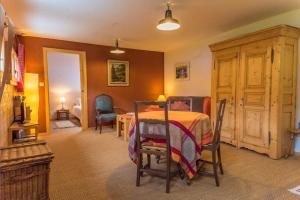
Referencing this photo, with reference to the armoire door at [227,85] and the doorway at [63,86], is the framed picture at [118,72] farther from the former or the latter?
the armoire door at [227,85]

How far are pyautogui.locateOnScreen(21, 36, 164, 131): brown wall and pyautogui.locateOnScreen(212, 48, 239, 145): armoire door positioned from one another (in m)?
2.78

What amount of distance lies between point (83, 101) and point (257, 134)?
424cm

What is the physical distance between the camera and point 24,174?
4.39ft

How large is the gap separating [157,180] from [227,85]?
7.70 feet

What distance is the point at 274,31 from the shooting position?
3010 millimetres

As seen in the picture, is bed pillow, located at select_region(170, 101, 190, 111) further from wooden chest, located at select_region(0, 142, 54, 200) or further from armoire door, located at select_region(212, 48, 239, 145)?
wooden chest, located at select_region(0, 142, 54, 200)

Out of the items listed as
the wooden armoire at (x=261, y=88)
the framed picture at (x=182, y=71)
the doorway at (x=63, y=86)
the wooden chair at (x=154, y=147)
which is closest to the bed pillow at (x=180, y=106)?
the wooden armoire at (x=261, y=88)

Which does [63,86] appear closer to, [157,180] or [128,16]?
[128,16]

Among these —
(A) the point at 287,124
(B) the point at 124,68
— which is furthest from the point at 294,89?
(B) the point at 124,68

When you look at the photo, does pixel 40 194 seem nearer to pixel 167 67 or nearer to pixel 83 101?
pixel 83 101

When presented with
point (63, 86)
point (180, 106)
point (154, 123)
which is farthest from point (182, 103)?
point (63, 86)

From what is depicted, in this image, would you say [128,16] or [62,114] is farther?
[62,114]

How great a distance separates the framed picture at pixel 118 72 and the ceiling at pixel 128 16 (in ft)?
3.45

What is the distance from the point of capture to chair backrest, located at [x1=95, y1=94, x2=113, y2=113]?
550cm
